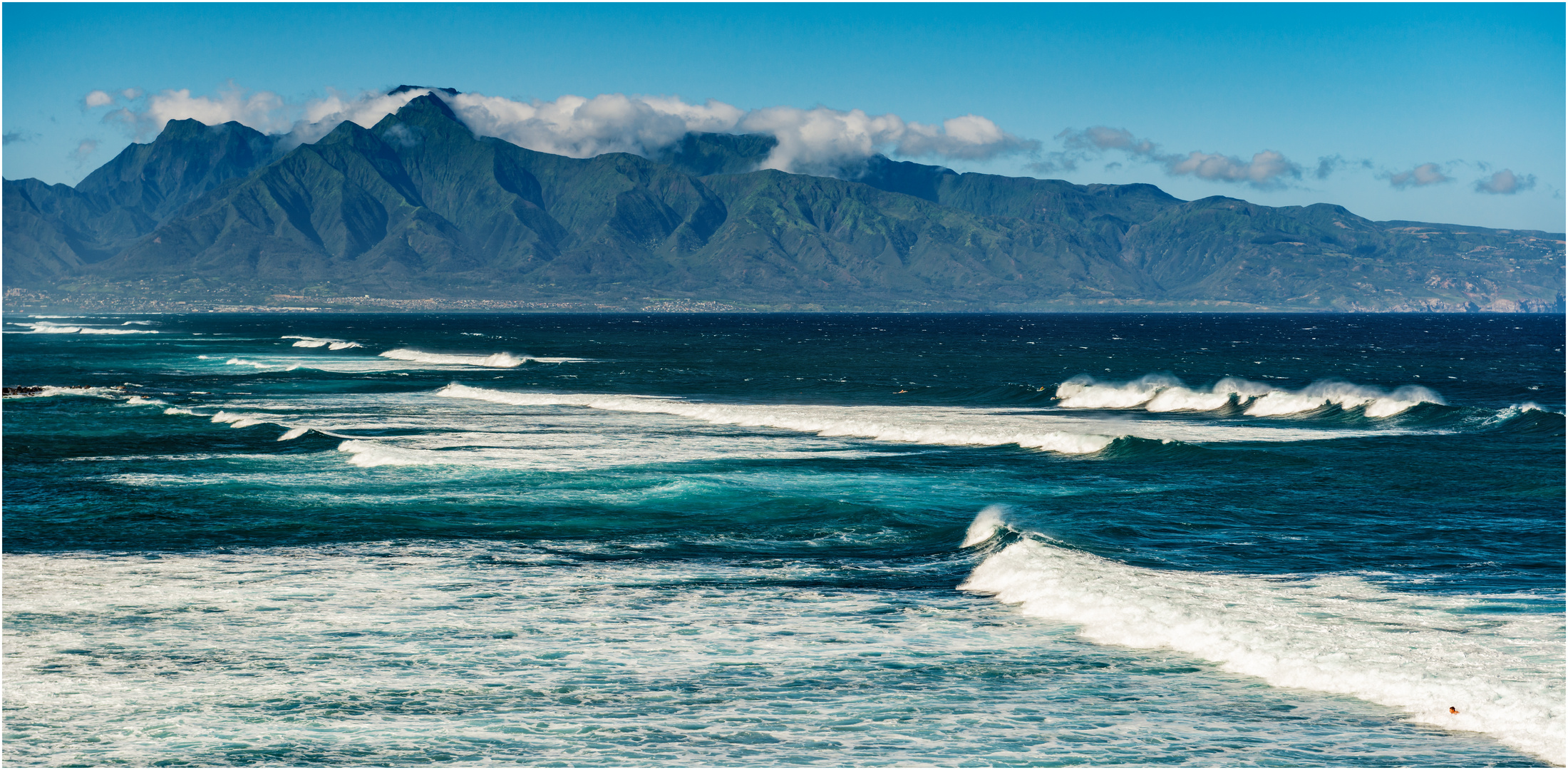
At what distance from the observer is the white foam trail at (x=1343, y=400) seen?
67.5 m

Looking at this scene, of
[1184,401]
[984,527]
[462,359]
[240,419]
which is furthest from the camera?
[462,359]

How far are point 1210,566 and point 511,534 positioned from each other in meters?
15.4

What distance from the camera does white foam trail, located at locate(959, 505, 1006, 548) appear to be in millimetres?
29438

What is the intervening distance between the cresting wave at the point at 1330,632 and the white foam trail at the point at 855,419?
24.7 meters

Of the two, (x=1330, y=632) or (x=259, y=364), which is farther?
(x=259, y=364)

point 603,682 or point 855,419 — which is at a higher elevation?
point 603,682

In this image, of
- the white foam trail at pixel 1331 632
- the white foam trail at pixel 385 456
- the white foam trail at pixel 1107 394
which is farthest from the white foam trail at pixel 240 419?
the white foam trail at pixel 1107 394

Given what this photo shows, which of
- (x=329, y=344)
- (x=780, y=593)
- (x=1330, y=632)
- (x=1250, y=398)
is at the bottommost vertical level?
(x=329, y=344)

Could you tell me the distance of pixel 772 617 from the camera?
71.4 ft

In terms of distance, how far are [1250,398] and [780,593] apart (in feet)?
187

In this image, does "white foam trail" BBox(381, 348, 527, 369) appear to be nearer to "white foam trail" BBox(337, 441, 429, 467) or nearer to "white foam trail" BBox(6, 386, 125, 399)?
"white foam trail" BBox(6, 386, 125, 399)

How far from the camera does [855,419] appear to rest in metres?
63.1

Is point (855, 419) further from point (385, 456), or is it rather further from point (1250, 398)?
point (1250, 398)

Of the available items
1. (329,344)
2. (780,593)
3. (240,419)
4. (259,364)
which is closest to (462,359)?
(259,364)
